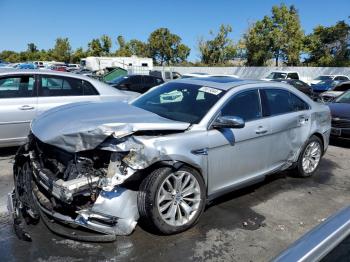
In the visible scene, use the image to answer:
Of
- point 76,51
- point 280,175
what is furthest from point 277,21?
point 76,51

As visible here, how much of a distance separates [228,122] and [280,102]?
1.56 meters

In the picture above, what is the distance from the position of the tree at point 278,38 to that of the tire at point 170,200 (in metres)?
41.2

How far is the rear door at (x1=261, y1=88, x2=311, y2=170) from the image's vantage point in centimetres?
520

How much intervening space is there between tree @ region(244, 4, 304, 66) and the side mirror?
4068cm

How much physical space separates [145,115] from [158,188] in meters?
0.92

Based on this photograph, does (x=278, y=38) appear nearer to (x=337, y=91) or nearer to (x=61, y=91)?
(x=337, y=91)

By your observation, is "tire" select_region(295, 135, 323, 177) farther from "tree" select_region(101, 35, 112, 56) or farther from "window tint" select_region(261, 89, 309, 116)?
"tree" select_region(101, 35, 112, 56)

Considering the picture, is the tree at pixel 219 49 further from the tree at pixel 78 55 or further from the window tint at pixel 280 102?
the window tint at pixel 280 102

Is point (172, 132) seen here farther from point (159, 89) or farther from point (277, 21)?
point (277, 21)

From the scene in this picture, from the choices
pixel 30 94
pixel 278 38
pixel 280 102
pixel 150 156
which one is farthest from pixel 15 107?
pixel 278 38

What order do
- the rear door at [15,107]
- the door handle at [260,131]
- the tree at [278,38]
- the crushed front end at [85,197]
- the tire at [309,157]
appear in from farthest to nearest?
the tree at [278,38]
the rear door at [15,107]
the tire at [309,157]
the door handle at [260,131]
the crushed front end at [85,197]

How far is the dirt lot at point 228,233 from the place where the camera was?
11.8ft

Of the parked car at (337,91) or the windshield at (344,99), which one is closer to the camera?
the windshield at (344,99)

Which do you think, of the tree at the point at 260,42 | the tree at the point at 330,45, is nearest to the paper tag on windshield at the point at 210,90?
the tree at the point at 330,45
